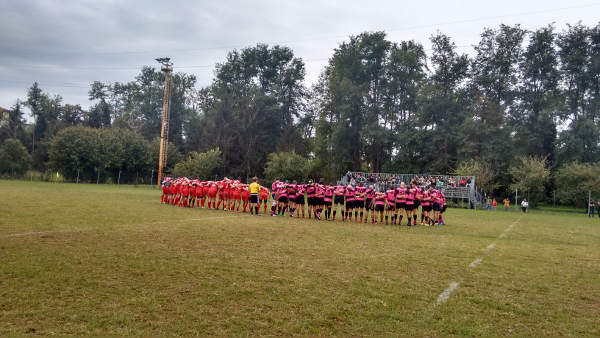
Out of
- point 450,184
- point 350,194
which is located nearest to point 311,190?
point 350,194

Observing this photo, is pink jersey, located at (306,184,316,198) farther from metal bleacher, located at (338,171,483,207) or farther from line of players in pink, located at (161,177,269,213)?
metal bleacher, located at (338,171,483,207)

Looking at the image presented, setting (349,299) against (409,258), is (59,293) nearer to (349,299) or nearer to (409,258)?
(349,299)

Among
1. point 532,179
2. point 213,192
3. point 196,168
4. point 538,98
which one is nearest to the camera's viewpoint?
point 213,192

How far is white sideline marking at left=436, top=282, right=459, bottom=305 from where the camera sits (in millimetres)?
6289

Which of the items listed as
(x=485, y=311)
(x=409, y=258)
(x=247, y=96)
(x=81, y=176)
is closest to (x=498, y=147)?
(x=247, y=96)

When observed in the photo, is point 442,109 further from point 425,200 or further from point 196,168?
point 425,200

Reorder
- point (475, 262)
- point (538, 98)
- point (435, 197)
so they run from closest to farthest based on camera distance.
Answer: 1. point (475, 262)
2. point (435, 197)
3. point (538, 98)

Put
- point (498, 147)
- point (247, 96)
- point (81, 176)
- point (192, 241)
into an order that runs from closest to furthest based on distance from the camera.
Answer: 1. point (192, 241)
2. point (498, 147)
3. point (81, 176)
4. point (247, 96)

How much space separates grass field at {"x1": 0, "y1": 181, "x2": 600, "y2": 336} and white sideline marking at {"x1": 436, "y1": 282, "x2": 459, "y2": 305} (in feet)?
0.31

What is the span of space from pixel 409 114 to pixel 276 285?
5594 centimetres

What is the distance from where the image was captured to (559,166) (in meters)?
50.8

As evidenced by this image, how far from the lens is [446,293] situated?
22.0 ft

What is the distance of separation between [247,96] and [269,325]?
65.6m

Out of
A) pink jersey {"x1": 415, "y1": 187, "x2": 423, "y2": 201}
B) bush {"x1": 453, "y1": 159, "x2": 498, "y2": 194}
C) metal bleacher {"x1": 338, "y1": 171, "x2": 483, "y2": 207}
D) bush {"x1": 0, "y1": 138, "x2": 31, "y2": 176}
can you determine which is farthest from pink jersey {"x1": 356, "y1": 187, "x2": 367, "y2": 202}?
bush {"x1": 0, "y1": 138, "x2": 31, "y2": 176}
